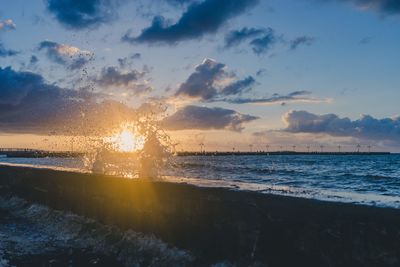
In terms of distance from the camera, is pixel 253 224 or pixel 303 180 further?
pixel 303 180

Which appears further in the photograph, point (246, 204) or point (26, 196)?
point (26, 196)

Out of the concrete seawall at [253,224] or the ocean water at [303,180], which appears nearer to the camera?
the concrete seawall at [253,224]

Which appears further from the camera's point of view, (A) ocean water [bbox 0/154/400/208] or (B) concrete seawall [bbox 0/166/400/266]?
(A) ocean water [bbox 0/154/400/208]

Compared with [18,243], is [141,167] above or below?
above

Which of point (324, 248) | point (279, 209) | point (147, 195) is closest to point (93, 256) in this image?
point (147, 195)

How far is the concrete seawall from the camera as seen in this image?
756 cm

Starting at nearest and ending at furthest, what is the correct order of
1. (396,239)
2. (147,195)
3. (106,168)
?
(396,239) → (147,195) → (106,168)

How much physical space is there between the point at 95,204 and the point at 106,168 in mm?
12451

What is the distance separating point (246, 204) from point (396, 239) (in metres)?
3.10

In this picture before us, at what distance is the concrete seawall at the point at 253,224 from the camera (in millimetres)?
7562

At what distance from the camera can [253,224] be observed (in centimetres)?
907

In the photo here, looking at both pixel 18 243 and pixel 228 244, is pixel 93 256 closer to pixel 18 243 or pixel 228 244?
pixel 18 243

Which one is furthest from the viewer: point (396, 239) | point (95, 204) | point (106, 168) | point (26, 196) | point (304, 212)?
point (106, 168)

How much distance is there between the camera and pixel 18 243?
1265 cm
